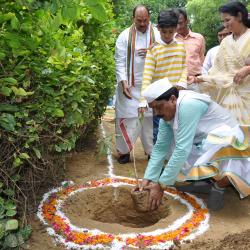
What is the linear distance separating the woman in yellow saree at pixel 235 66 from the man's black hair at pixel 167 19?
22.6 inches

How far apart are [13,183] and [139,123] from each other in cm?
284

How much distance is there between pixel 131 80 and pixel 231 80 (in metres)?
1.56

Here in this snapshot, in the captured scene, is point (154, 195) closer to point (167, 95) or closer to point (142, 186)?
point (142, 186)

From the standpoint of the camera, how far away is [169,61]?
5680 mm

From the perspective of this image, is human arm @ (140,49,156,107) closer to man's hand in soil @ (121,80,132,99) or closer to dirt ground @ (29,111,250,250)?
man's hand in soil @ (121,80,132,99)

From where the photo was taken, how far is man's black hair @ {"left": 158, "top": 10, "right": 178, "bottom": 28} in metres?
5.27

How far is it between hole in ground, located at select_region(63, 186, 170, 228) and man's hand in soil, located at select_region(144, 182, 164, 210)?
1.14 ft

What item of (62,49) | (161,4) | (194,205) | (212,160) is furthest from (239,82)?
(161,4)

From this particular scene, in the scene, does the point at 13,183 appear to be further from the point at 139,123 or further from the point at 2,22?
the point at 139,123

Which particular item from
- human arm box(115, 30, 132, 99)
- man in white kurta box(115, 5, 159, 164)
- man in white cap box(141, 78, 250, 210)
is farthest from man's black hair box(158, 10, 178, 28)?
man in white cap box(141, 78, 250, 210)

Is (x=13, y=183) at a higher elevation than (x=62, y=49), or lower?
lower

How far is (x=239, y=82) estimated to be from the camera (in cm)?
509

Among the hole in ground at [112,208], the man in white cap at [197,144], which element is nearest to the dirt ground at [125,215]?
the hole in ground at [112,208]

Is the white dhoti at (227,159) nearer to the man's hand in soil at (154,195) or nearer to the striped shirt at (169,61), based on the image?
the man's hand in soil at (154,195)
